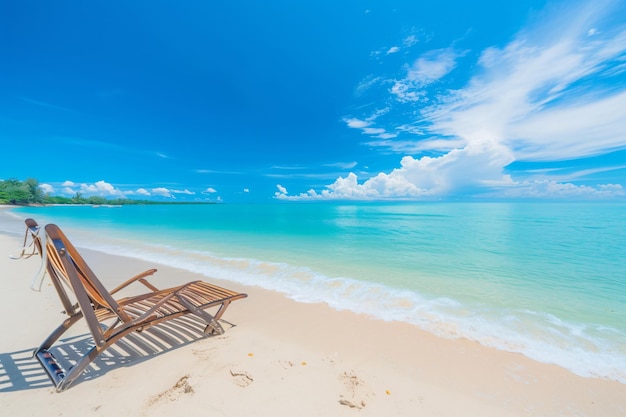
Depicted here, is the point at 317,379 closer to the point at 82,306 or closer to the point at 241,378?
the point at 241,378

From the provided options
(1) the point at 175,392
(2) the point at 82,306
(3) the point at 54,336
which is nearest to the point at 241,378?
(1) the point at 175,392

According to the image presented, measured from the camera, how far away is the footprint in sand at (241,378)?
9.86 ft

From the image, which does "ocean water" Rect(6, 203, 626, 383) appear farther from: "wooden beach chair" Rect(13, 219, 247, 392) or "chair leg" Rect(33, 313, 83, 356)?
"chair leg" Rect(33, 313, 83, 356)

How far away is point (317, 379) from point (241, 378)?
925 mm

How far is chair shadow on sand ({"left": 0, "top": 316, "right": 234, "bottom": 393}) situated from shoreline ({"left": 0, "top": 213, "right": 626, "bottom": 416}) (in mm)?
39

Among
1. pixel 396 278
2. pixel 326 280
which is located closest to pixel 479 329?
pixel 396 278

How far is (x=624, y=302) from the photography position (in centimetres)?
661

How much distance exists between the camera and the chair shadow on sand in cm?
306

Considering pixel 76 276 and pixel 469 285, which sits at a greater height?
pixel 76 276

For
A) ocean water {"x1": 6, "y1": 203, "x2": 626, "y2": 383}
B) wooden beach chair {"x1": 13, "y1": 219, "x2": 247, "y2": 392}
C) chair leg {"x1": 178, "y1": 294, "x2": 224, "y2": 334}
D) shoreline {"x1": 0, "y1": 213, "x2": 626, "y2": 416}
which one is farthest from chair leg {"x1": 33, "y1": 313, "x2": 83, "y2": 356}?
ocean water {"x1": 6, "y1": 203, "x2": 626, "y2": 383}

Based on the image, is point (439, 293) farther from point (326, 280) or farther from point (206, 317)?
point (206, 317)

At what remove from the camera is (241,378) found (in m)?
3.09

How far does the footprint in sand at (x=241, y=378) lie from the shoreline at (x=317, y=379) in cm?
1

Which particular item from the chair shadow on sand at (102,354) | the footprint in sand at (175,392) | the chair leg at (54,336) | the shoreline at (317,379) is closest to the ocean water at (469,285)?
the shoreline at (317,379)
